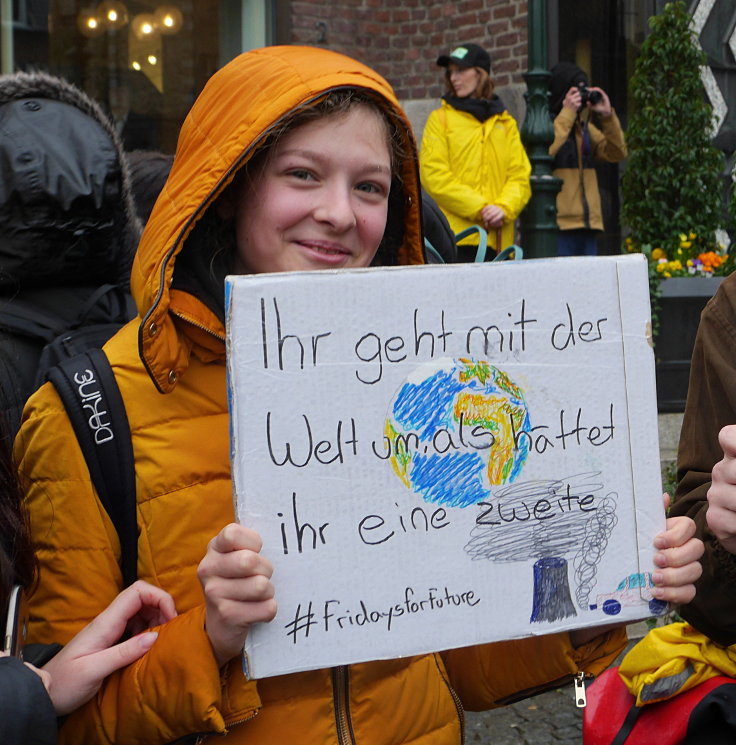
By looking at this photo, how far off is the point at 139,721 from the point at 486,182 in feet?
19.9

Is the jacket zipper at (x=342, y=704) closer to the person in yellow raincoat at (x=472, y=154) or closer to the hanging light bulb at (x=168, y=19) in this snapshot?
the person in yellow raincoat at (x=472, y=154)

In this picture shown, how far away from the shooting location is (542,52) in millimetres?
6516

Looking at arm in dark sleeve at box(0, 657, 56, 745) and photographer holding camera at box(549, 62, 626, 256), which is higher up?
photographer holding camera at box(549, 62, 626, 256)

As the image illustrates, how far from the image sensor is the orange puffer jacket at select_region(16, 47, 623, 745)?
154 cm

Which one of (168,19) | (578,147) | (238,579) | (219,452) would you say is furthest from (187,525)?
(578,147)

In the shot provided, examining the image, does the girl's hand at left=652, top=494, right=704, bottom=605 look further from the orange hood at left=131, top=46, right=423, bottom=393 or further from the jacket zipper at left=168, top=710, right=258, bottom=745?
the orange hood at left=131, top=46, right=423, bottom=393

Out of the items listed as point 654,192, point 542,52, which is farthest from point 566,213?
point 542,52

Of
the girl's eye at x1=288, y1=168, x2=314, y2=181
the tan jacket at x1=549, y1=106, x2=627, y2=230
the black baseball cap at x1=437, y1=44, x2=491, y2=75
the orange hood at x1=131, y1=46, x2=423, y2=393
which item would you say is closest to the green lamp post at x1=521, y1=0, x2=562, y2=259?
the black baseball cap at x1=437, y1=44, x2=491, y2=75

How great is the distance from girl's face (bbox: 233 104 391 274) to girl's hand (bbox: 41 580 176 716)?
56cm

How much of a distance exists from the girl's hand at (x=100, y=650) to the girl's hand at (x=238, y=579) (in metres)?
0.17

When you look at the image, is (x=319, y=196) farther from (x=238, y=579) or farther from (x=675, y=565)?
(x=675, y=565)

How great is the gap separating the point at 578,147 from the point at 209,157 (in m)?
6.61

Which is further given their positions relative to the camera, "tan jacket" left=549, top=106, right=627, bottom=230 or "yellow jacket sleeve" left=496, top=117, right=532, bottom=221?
"tan jacket" left=549, top=106, right=627, bottom=230

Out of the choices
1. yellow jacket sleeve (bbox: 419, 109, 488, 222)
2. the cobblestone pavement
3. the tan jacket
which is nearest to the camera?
the cobblestone pavement
